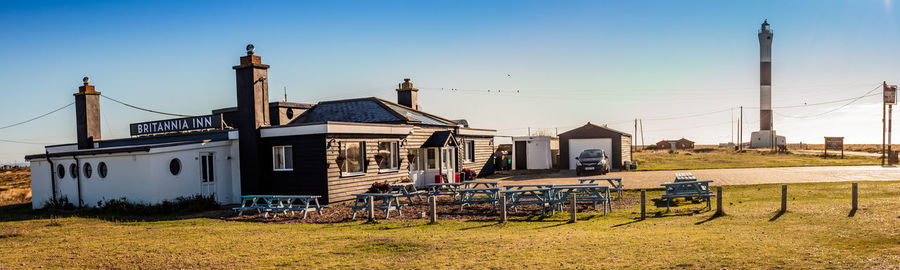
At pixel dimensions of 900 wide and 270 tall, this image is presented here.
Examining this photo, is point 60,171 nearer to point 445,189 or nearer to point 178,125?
point 178,125

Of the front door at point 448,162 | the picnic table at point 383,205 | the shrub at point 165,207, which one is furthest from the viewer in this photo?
the front door at point 448,162

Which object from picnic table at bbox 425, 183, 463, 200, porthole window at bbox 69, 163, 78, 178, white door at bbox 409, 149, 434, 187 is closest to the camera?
picnic table at bbox 425, 183, 463, 200

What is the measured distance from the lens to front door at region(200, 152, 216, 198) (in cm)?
1998

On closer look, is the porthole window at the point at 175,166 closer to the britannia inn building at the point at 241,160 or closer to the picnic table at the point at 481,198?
the britannia inn building at the point at 241,160

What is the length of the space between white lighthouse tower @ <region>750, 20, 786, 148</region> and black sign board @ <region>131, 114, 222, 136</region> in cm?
6312

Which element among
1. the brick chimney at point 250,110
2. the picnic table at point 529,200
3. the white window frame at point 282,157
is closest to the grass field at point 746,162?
the picnic table at point 529,200

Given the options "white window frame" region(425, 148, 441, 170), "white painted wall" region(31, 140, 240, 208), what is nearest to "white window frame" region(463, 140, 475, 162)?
"white window frame" region(425, 148, 441, 170)

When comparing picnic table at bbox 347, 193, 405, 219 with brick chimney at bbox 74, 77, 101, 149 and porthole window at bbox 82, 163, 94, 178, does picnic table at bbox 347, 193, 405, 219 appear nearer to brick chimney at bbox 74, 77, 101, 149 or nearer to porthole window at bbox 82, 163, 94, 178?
porthole window at bbox 82, 163, 94, 178

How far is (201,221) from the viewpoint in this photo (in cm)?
1600

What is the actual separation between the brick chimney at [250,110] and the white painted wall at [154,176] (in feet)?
2.22

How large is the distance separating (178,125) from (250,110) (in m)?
6.65

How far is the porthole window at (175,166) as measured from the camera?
1962 centimetres

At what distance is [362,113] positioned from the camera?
26359 millimetres

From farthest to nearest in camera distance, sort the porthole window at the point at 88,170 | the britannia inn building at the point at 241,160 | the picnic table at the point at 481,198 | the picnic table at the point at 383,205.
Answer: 1. the porthole window at the point at 88,170
2. the britannia inn building at the point at 241,160
3. the picnic table at the point at 481,198
4. the picnic table at the point at 383,205
